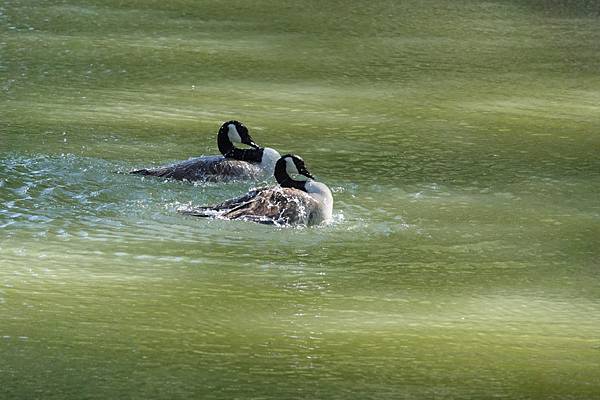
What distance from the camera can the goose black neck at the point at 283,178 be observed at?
935 centimetres

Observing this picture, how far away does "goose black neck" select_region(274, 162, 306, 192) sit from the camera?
30.7ft

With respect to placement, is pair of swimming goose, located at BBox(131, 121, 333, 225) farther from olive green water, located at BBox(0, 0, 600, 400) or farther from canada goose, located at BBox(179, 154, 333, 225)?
olive green water, located at BBox(0, 0, 600, 400)

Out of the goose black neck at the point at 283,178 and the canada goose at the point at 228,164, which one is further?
the canada goose at the point at 228,164

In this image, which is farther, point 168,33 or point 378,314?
point 168,33

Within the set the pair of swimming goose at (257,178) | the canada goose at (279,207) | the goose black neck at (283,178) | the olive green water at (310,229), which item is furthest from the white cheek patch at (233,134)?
the canada goose at (279,207)

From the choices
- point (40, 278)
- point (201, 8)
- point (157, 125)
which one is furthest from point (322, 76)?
point (40, 278)

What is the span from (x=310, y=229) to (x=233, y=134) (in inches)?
83.5

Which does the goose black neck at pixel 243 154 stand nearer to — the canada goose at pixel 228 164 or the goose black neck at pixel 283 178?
the canada goose at pixel 228 164

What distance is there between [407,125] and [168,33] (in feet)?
17.1

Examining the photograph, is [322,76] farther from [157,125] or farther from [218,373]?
[218,373]

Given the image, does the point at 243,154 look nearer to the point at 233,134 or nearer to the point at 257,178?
the point at 257,178

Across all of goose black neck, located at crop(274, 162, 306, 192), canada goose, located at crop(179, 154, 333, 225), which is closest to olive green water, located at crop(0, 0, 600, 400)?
canada goose, located at crop(179, 154, 333, 225)

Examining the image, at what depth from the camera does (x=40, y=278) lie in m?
7.62

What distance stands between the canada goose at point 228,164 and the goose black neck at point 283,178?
62 centimetres
